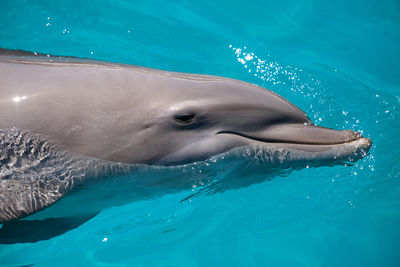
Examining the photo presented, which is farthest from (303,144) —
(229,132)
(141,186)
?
(141,186)

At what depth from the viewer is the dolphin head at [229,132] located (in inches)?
158

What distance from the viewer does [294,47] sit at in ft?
31.0

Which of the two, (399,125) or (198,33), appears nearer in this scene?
(399,125)

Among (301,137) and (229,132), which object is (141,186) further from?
(301,137)

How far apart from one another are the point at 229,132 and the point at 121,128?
3.74 feet

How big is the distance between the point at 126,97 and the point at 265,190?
3.30m

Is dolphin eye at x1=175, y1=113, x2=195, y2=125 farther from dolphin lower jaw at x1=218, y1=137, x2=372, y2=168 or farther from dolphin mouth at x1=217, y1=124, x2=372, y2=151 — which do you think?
dolphin lower jaw at x1=218, y1=137, x2=372, y2=168

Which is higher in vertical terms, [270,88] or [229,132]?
[270,88]

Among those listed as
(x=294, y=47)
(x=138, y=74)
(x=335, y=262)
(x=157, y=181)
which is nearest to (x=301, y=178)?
(x=335, y=262)

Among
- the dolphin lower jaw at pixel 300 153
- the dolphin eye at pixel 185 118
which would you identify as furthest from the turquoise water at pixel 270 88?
the dolphin eye at pixel 185 118

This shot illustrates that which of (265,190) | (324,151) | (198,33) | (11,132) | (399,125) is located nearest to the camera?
(11,132)

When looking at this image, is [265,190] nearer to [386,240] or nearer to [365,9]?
[386,240]

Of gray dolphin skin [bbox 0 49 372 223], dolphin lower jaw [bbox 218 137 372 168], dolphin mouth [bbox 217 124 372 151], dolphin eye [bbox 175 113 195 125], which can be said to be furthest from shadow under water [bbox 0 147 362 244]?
dolphin eye [bbox 175 113 195 125]

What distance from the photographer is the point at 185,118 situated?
4.02 meters
